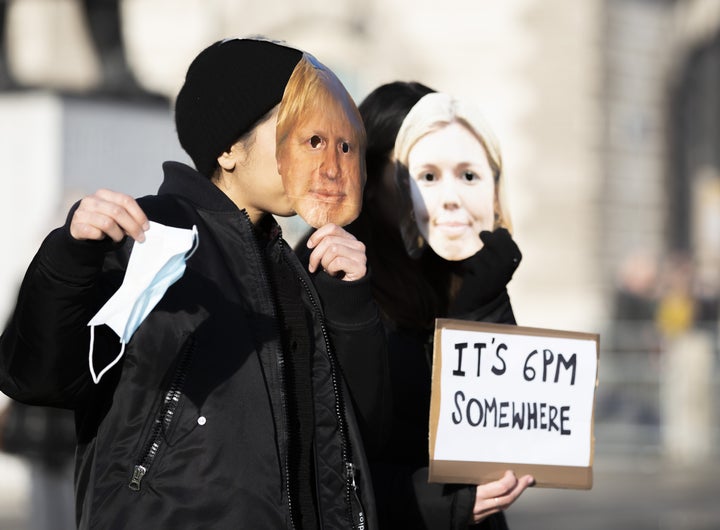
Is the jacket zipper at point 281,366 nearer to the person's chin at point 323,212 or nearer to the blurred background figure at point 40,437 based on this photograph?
the person's chin at point 323,212

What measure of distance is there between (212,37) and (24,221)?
296cm

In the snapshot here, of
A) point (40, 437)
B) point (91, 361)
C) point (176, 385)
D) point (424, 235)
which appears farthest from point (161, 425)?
point (40, 437)

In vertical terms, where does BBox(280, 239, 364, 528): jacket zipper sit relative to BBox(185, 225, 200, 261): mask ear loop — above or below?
below

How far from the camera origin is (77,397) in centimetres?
254

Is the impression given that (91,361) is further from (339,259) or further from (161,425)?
(339,259)

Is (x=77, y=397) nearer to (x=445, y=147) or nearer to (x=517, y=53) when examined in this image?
(x=445, y=147)

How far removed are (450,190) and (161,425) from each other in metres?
1.07

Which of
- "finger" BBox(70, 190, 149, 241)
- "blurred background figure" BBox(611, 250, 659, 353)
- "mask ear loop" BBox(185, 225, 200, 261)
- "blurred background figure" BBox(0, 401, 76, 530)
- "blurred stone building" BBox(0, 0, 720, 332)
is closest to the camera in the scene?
"finger" BBox(70, 190, 149, 241)

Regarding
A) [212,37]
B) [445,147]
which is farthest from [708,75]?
[445,147]

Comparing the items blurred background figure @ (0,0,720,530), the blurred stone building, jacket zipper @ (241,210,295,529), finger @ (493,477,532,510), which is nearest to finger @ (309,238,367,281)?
jacket zipper @ (241,210,295,529)

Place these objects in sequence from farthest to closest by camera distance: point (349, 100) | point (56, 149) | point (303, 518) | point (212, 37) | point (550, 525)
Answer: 1. point (212, 37)
2. point (550, 525)
3. point (56, 149)
4. point (349, 100)
5. point (303, 518)

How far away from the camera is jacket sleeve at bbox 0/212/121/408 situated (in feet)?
7.89

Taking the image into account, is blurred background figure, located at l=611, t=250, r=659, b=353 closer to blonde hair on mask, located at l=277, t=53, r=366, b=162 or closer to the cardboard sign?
the cardboard sign

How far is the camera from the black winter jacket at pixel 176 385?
2.45 m
